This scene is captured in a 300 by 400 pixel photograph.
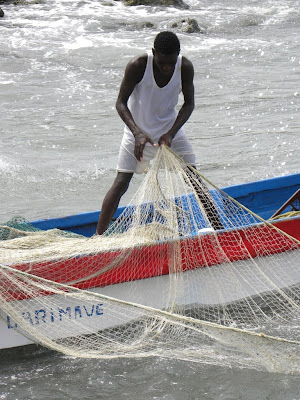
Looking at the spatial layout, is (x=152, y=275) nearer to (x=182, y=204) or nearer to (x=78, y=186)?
(x=182, y=204)

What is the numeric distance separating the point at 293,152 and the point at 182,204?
4.96 m

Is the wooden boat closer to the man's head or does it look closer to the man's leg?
the man's leg

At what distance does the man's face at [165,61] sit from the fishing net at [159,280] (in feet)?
1.85

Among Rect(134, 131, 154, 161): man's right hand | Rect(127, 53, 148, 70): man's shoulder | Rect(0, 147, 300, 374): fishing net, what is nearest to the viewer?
Rect(0, 147, 300, 374): fishing net

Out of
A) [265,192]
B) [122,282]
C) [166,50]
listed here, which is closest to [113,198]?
[122,282]

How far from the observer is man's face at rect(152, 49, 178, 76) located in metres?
4.95

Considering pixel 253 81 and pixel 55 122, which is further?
pixel 253 81

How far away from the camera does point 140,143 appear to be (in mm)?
5051

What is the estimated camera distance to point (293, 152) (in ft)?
33.0

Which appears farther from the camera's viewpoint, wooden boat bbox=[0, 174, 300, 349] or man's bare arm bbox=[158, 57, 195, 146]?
man's bare arm bbox=[158, 57, 195, 146]

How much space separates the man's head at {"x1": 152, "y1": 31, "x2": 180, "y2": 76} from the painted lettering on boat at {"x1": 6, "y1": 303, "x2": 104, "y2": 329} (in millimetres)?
1750

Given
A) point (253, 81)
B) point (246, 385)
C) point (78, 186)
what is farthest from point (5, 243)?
point (253, 81)

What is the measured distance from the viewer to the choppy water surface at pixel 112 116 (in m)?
4.91

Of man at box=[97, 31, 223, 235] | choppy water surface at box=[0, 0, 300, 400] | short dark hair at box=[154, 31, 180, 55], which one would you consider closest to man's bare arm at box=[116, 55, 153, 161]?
man at box=[97, 31, 223, 235]
